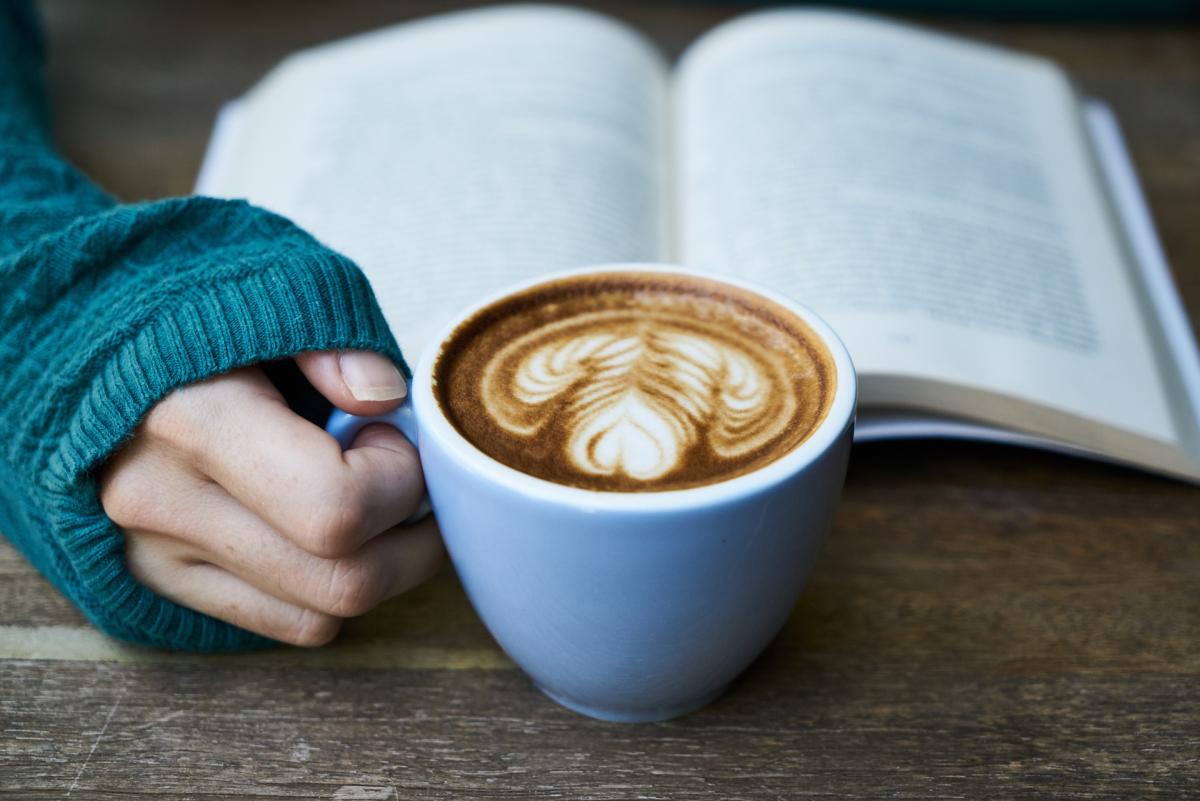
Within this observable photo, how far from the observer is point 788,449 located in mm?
471

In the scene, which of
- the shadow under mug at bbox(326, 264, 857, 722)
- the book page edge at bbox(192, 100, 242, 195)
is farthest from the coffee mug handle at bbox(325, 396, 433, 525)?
the book page edge at bbox(192, 100, 242, 195)

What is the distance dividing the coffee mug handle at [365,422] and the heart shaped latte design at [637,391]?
38mm

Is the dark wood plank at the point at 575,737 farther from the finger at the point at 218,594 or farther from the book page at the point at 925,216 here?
the book page at the point at 925,216

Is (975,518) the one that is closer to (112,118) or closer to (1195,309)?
(1195,309)

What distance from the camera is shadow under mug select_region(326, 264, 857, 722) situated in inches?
17.2

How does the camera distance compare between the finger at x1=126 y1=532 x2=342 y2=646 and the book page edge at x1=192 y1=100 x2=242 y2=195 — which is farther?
the book page edge at x1=192 y1=100 x2=242 y2=195

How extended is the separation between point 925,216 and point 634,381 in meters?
0.41

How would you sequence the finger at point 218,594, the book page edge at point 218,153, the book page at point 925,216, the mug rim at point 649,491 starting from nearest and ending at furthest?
the mug rim at point 649,491 → the finger at point 218,594 → the book page at point 925,216 → the book page edge at point 218,153

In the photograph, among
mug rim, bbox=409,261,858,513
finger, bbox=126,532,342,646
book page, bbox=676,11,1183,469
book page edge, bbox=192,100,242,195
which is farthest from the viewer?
book page edge, bbox=192,100,242,195

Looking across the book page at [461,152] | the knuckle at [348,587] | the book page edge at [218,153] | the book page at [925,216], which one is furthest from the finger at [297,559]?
the book page edge at [218,153]

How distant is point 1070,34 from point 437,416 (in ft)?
4.11

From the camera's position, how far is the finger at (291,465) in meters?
0.48

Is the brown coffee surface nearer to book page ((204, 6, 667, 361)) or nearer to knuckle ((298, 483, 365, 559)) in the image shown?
knuckle ((298, 483, 365, 559))

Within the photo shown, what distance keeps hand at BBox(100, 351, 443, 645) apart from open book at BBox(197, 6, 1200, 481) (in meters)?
0.20
